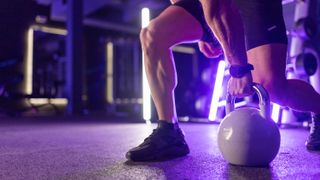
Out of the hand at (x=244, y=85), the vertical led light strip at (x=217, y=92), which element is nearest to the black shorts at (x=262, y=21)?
the hand at (x=244, y=85)

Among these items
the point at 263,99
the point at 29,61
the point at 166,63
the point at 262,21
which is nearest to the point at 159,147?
the point at 166,63

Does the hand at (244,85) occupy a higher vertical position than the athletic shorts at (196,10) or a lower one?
lower

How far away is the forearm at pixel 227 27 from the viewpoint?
52.7 inches

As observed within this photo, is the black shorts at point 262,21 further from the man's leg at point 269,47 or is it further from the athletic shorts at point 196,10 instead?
the athletic shorts at point 196,10

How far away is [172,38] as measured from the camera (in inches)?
61.7

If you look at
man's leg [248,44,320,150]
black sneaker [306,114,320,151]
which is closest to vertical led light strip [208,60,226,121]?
black sneaker [306,114,320,151]

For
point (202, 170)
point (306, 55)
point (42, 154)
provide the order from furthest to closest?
point (306, 55), point (42, 154), point (202, 170)

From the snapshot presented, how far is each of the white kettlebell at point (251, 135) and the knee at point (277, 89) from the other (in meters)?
0.31

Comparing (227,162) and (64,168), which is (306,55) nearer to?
(227,162)

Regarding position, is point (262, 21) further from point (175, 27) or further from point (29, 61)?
point (29, 61)

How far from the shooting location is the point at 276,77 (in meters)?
1.58

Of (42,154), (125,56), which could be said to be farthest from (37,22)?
(42,154)

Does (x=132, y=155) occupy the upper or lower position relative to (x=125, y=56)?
lower

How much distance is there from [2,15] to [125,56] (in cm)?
335
